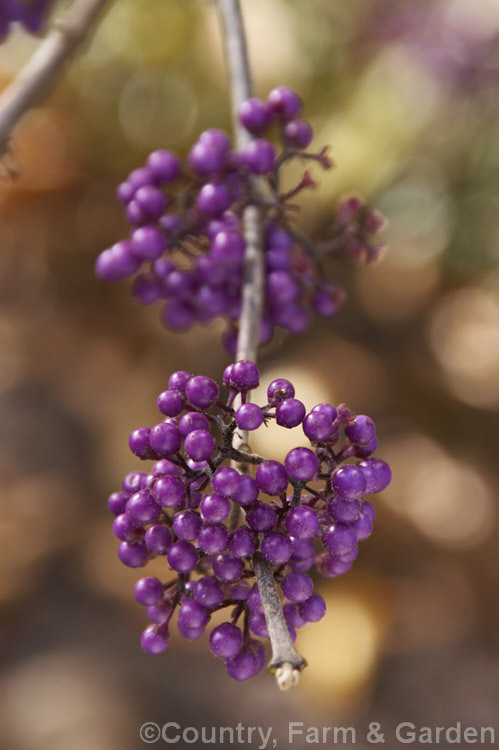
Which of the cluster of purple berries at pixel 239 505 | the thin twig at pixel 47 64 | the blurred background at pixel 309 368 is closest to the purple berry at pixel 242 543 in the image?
the cluster of purple berries at pixel 239 505

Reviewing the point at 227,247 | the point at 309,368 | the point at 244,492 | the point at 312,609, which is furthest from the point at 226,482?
the point at 309,368

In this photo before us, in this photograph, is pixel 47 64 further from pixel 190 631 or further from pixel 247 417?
pixel 190 631

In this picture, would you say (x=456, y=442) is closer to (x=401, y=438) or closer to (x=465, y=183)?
(x=401, y=438)

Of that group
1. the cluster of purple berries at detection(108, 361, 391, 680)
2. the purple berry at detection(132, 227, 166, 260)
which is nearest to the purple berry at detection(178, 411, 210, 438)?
the cluster of purple berries at detection(108, 361, 391, 680)

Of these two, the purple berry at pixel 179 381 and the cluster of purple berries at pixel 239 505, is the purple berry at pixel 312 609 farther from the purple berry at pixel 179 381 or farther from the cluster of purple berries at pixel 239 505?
the purple berry at pixel 179 381

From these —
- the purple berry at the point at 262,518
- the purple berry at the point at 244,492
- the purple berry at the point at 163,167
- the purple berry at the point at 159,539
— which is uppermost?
the purple berry at the point at 163,167

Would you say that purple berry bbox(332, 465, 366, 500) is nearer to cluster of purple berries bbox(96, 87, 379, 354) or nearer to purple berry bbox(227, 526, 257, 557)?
purple berry bbox(227, 526, 257, 557)
